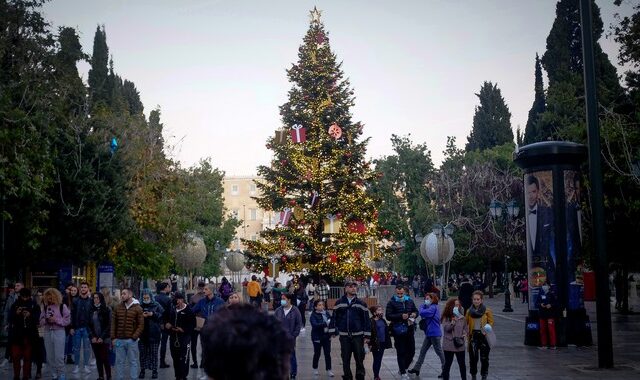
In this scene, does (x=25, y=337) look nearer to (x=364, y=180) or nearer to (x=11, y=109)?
(x=11, y=109)

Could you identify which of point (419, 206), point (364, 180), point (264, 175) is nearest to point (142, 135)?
point (264, 175)

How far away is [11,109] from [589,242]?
20507 millimetres

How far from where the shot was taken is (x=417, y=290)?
65.1m

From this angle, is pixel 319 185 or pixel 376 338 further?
pixel 319 185

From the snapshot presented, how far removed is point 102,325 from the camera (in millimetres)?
14945

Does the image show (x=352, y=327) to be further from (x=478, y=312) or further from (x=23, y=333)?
(x=23, y=333)

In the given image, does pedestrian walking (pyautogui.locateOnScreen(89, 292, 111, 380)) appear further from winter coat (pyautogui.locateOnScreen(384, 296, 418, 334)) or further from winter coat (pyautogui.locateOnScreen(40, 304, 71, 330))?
winter coat (pyautogui.locateOnScreen(384, 296, 418, 334))

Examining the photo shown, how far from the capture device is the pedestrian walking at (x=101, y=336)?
48.7ft

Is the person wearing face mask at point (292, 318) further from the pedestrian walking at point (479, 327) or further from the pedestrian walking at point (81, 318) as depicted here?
the pedestrian walking at point (81, 318)

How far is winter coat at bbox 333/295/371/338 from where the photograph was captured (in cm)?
1390

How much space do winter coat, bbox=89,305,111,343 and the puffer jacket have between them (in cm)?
87

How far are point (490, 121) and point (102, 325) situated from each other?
226 feet

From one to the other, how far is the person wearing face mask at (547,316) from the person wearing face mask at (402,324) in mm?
7021

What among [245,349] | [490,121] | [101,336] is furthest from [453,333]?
[490,121]
